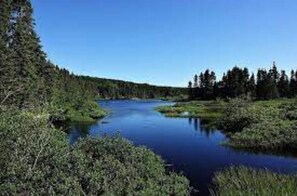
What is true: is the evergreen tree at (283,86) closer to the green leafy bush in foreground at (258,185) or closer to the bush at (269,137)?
the bush at (269,137)

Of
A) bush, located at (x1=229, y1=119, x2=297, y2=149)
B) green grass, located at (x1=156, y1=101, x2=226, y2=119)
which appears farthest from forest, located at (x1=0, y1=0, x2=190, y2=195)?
green grass, located at (x1=156, y1=101, x2=226, y2=119)

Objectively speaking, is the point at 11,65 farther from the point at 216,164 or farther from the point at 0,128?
the point at 0,128

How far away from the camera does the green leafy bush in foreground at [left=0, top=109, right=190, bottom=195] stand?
14.6 meters

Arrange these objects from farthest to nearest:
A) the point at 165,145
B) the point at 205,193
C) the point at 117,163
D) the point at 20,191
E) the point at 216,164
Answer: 1. the point at 165,145
2. the point at 216,164
3. the point at 205,193
4. the point at 117,163
5. the point at 20,191

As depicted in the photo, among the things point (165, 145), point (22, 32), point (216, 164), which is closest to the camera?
point (216, 164)

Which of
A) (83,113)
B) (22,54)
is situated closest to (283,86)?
(83,113)

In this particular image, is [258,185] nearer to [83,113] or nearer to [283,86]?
[83,113]

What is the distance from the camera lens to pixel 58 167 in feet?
52.1

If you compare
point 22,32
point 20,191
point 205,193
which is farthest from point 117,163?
point 22,32

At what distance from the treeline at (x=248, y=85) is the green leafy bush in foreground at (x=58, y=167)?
99566 mm

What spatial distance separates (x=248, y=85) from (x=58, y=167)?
127214mm

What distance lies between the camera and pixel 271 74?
137625mm

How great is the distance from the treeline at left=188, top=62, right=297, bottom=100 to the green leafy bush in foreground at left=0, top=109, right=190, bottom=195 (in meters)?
99.6

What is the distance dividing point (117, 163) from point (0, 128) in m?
4.96
